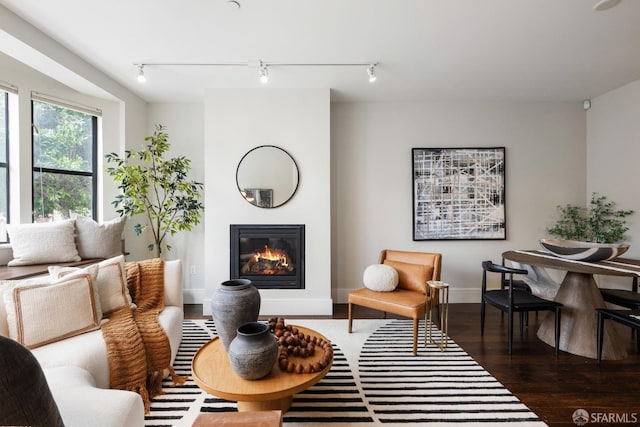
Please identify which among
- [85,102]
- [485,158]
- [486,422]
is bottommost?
[486,422]

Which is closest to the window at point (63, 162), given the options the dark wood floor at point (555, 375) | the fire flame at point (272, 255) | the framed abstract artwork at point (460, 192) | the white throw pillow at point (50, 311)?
the white throw pillow at point (50, 311)

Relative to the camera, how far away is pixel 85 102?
11.0 feet

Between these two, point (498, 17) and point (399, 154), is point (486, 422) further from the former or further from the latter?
point (399, 154)

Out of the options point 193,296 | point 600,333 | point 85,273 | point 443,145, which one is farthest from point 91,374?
point 443,145

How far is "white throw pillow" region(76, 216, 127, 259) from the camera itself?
9.61 feet

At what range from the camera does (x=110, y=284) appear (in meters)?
2.08

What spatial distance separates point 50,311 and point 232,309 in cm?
106

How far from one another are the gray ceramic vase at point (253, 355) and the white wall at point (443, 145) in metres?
2.49

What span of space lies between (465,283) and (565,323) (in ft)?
4.51

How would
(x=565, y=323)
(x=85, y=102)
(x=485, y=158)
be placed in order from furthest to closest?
(x=485, y=158) → (x=85, y=102) → (x=565, y=323)

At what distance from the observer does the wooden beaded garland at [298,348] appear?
5.18ft

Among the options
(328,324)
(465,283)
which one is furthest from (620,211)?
(328,324)

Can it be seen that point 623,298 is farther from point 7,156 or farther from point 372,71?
point 7,156

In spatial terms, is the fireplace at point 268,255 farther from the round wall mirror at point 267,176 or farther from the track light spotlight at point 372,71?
the track light spotlight at point 372,71
